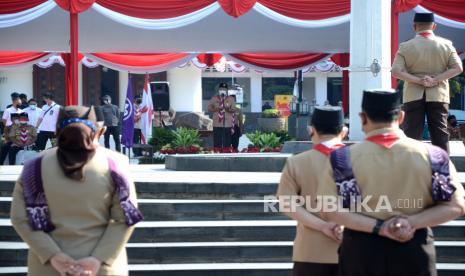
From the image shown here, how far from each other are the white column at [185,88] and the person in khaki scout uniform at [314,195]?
27.3 metres

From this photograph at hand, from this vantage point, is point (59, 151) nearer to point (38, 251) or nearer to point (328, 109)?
point (38, 251)

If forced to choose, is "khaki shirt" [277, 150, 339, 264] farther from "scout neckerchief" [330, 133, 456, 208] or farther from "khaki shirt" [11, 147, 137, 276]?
"khaki shirt" [11, 147, 137, 276]

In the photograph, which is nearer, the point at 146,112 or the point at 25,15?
the point at 25,15

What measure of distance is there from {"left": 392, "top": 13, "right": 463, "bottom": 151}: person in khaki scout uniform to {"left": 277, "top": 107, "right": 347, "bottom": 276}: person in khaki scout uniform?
12.7 ft

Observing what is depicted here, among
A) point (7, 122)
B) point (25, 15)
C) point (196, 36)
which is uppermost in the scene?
point (25, 15)

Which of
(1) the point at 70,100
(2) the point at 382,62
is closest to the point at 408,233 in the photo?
(2) the point at 382,62

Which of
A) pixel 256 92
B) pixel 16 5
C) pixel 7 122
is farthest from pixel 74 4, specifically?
pixel 256 92

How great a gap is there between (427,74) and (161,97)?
44.8 feet

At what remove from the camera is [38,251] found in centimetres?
453

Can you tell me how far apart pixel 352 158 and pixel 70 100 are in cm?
1197

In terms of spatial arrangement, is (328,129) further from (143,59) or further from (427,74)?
(143,59)

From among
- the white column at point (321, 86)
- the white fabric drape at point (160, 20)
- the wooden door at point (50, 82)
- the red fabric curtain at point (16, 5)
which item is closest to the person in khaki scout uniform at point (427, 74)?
the white fabric drape at point (160, 20)

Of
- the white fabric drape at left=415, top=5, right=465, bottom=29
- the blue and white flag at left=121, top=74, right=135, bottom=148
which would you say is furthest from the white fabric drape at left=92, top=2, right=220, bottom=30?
the white fabric drape at left=415, top=5, right=465, bottom=29

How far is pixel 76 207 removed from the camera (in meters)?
4.54
